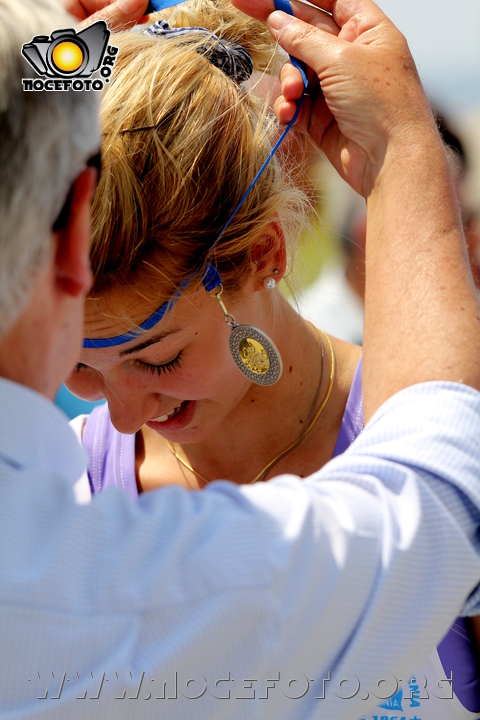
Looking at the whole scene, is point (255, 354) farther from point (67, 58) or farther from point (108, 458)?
point (67, 58)

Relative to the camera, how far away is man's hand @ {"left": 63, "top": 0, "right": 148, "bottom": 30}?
5.27ft

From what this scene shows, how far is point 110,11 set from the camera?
161cm

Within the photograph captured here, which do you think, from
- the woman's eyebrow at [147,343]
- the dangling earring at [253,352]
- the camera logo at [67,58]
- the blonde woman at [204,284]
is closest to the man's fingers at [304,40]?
the blonde woman at [204,284]

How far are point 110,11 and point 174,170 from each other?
0.44 m

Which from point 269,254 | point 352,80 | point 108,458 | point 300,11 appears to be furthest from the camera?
point 108,458

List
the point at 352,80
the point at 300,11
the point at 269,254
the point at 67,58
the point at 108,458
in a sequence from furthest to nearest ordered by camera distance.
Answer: the point at 108,458 < the point at 269,254 < the point at 300,11 < the point at 352,80 < the point at 67,58

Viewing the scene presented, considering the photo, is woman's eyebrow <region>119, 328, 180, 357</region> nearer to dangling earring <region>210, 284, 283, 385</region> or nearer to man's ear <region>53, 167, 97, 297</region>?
dangling earring <region>210, 284, 283, 385</region>

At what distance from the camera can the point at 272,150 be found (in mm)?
1502

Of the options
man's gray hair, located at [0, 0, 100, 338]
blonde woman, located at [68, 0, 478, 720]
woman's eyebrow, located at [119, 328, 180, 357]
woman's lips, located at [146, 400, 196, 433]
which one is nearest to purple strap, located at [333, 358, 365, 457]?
blonde woman, located at [68, 0, 478, 720]

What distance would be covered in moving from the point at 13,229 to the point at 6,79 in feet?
0.47

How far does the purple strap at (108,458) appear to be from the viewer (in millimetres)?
1874

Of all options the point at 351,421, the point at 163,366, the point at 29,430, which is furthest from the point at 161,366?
the point at 29,430

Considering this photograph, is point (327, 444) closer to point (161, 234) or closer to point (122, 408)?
point (122, 408)

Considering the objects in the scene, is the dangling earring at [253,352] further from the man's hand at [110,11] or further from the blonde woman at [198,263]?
the man's hand at [110,11]
